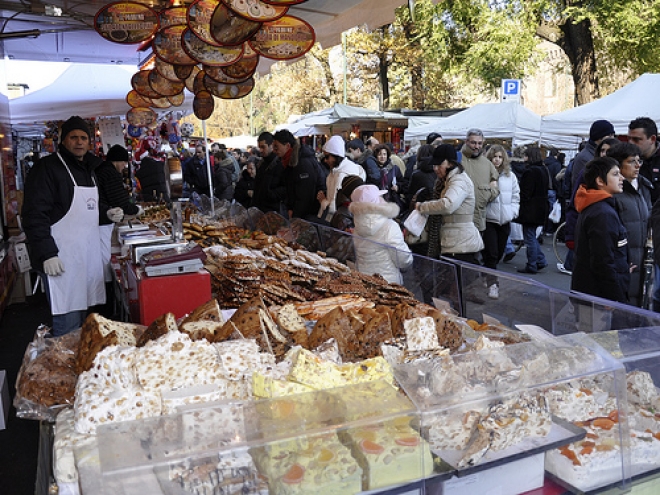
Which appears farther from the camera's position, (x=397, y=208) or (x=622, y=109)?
(x=622, y=109)

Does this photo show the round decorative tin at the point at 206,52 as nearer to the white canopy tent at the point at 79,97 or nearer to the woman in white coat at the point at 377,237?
the woman in white coat at the point at 377,237

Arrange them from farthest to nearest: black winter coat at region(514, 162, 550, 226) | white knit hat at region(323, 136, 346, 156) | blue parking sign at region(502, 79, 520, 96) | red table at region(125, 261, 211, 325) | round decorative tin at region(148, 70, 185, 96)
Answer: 1. blue parking sign at region(502, 79, 520, 96)
2. black winter coat at region(514, 162, 550, 226)
3. round decorative tin at region(148, 70, 185, 96)
4. white knit hat at region(323, 136, 346, 156)
5. red table at region(125, 261, 211, 325)

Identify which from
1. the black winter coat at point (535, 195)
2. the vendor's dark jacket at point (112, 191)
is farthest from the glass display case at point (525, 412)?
the black winter coat at point (535, 195)

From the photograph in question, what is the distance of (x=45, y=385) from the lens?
2309 mm

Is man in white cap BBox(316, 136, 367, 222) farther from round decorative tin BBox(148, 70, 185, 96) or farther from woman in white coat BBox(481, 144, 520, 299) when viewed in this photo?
round decorative tin BBox(148, 70, 185, 96)

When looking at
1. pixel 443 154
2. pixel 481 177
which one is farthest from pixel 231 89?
pixel 443 154

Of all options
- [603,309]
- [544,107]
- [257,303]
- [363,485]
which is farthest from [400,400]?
[544,107]

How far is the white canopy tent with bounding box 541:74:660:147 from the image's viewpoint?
1012cm

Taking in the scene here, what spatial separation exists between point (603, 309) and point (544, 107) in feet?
145

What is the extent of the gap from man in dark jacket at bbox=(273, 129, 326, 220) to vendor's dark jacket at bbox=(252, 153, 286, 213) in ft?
1.58

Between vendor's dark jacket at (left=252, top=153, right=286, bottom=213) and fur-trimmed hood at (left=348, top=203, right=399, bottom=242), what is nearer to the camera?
fur-trimmed hood at (left=348, top=203, right=399, bottom=242)

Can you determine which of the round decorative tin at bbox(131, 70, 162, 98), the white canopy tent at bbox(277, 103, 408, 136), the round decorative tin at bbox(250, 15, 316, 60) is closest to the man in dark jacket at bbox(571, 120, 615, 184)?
the round decorative tin at bbox(250, 15, 316, 60)

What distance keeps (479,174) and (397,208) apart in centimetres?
274

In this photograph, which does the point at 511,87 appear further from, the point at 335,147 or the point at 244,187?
the point at 335,147
